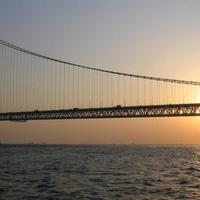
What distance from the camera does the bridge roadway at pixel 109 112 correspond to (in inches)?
2758

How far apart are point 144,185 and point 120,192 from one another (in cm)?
261

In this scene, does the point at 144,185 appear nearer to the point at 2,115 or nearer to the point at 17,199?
the point at 17,199

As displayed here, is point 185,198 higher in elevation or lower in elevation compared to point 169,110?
lower

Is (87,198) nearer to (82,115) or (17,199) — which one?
(17,199)

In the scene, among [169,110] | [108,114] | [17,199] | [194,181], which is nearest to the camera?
[17,199]

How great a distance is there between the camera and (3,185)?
763 inches

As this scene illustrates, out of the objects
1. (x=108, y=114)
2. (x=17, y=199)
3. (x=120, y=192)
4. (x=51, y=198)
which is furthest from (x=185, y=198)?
(x=108, y=114)

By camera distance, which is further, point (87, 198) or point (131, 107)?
point (131, 107)

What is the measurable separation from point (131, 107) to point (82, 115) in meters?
10.8

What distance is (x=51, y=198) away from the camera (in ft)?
52.6

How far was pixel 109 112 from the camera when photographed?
78.1 metres

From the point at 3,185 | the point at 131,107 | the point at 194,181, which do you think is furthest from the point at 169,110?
the point at 3,185

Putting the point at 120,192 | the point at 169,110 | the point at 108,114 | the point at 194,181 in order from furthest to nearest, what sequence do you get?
1. the point at 108,114
2. the point at 169,110
3. the point at 194,181
4. the point at 120,192

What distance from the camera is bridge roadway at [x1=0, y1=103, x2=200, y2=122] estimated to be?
70062 millimetres
